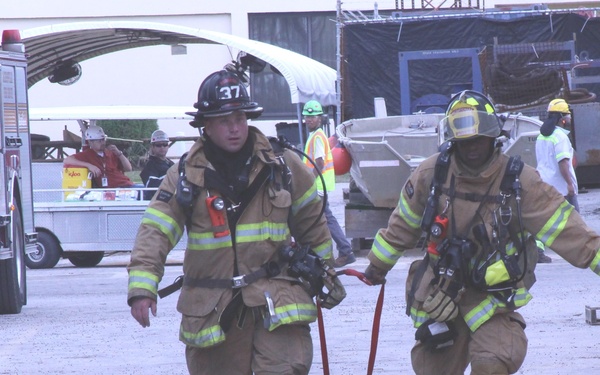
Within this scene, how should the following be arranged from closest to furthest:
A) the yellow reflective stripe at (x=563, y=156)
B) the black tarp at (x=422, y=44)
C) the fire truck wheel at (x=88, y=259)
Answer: the yellow reflective stripe at (x=563, y=156), the fire truck wheel at (x=88, y=259), the black tarp at (x=422, y=44)

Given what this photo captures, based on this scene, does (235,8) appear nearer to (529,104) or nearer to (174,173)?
(529,104)

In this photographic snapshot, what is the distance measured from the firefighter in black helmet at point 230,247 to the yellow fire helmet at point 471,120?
31.2 inches

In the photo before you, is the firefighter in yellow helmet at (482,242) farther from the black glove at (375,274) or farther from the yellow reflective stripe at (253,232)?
the yellow reflective stripe at (253,232)

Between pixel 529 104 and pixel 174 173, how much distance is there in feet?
48.8

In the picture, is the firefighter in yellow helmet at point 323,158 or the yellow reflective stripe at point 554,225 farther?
the firefighter in yellow helmet at point 323,158

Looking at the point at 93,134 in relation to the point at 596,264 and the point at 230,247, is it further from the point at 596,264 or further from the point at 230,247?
the point at 596,264

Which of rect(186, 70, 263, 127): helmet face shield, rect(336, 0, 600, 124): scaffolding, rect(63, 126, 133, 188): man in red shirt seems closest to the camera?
rect(186, 70, 263, 127): helmet face shield

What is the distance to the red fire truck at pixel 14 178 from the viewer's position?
10016mm

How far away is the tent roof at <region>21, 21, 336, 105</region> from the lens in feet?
53.9

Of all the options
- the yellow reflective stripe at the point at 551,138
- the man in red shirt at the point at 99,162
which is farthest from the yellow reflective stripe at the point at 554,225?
the man in red shirt at the point at 99,162

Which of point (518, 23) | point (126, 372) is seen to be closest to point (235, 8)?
point (518, 23)

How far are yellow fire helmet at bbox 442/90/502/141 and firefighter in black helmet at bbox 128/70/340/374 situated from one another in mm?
791

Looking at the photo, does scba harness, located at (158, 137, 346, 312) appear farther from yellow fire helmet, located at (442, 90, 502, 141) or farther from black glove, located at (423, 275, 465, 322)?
yellow fire helmet, located at (442, 90, 502, 141)

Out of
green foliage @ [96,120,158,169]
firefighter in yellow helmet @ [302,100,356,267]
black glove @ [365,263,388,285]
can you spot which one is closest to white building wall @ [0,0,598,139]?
green foliage @ [96,120,158,169]
